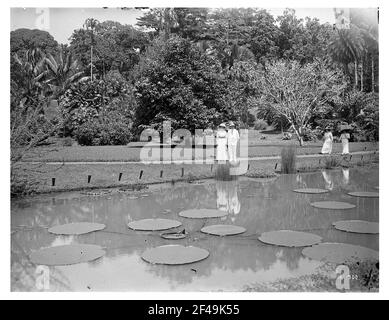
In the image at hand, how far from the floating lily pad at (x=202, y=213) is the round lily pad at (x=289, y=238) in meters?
1.06

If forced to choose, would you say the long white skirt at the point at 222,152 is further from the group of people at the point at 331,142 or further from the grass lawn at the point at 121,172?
the group of people at the point at 331,142

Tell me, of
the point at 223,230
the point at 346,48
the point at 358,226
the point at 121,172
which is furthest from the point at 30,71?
the point at 346,48

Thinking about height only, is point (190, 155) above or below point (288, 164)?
above

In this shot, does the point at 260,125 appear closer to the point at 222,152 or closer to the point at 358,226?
the point at 222,152

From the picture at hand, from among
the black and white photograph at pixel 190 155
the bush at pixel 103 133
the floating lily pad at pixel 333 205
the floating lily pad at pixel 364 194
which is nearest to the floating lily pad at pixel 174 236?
the black and white photograph at pixel 190 155

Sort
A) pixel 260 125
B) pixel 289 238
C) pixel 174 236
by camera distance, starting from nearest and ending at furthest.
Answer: pixel 289 238 < pixel 174 236 < pixel 260 125

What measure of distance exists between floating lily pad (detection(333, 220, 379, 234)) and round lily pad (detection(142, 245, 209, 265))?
1.86m

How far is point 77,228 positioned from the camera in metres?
5.27

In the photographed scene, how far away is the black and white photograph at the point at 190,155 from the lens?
160 inches

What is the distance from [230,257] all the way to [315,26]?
15.3 m

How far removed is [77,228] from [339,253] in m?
3.05

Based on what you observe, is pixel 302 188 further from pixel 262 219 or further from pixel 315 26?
pixel 315 26

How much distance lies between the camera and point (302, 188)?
312 inches
